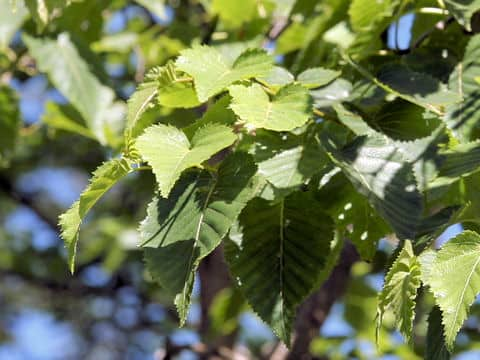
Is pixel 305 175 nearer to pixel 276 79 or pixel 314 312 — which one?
pixel 276 79

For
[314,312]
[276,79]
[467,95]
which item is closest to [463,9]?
[467,95]

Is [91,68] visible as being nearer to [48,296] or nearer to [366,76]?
[366,76]

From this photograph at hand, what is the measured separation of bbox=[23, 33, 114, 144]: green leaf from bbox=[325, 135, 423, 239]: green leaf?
0.57 metres

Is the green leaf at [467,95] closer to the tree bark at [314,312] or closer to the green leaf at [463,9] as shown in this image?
the green leaf at [463,9]

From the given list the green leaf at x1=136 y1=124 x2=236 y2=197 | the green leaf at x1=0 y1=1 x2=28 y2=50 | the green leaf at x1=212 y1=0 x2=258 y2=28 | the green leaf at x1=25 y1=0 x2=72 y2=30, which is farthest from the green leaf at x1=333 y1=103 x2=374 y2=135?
the green leaf at x1=0 y1=1 x2=28 y2=50

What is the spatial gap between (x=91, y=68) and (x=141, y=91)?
1.64 ft

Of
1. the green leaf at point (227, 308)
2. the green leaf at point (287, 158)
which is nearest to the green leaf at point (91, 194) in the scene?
the green leaf at point (287, 158)

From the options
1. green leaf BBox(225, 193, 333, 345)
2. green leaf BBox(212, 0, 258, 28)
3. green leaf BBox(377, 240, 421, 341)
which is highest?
green leaf BBox(377, 240, 421, 341)

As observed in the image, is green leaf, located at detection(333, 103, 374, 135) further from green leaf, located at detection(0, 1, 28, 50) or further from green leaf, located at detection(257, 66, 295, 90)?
green leaf, located at detection(0, 1, 28, 50)

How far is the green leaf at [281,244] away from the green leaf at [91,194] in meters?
0.12

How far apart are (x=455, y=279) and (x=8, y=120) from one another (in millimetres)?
875

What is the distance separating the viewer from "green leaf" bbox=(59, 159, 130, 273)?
1.83ft

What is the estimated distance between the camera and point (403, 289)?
533 mm

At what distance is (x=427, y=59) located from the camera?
0.78m
